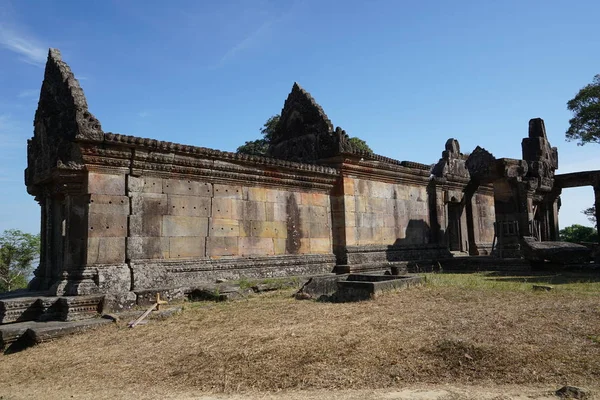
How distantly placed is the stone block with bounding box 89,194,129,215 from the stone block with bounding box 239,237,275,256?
283 cm

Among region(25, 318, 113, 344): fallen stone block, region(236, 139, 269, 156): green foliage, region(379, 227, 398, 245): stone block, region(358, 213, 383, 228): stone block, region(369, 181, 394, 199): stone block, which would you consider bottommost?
region(25, 318, 113, 344): fallen stone block

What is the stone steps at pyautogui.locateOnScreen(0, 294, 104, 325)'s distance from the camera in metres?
7.73

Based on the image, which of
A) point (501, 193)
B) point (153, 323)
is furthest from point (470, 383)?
point (501, 193)

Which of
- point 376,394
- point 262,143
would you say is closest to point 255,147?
point 262,143

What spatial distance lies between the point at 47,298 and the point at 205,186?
3753mm

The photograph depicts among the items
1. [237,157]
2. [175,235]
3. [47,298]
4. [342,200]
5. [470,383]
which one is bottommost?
[470,383]

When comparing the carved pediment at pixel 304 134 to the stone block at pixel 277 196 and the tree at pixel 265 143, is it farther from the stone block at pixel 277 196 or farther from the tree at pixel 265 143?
the tree at pixel 265 143

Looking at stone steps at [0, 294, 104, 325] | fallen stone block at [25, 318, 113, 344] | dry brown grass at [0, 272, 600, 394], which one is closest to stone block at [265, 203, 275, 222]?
dry brown grass at [0, 272, 600, 394]

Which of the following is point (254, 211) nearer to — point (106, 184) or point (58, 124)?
point (106, 184)

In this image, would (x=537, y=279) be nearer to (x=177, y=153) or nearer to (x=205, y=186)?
(x=205, y=186)

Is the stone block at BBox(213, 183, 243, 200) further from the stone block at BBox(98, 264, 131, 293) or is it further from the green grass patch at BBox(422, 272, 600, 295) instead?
the green grass patch at BBox(422, 272, 600, 295)

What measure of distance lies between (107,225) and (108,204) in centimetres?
39

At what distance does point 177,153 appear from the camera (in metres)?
9.82

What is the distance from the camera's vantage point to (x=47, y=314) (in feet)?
25.9
